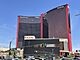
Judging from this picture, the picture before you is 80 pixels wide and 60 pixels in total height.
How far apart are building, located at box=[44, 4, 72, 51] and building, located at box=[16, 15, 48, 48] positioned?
23.9 feet

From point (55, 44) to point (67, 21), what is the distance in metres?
20.1

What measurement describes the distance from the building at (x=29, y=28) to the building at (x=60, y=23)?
7.28 m

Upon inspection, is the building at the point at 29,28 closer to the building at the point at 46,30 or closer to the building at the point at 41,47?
the building at the point at 46,30

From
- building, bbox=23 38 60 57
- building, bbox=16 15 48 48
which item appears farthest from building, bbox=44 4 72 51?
building, bbox=23 38 60 57

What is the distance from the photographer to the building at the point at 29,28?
153 meters

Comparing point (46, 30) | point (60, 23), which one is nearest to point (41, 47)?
point (60, 23)

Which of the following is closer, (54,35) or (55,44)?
(55,44)

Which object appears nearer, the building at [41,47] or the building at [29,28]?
the building at [41,47]

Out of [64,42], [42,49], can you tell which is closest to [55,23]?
[64,42]

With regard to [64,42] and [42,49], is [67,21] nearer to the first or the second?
[64,42]

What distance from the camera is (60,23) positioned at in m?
148

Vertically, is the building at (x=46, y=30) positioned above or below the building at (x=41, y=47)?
above

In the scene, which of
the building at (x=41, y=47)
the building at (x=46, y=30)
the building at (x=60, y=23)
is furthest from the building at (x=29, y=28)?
the building at (x=41, y=47)

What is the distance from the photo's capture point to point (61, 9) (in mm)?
148375
